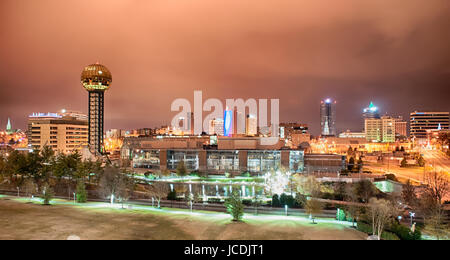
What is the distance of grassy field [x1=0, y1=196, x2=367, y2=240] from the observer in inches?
936

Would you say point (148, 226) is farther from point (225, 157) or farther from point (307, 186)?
point (225, 157)

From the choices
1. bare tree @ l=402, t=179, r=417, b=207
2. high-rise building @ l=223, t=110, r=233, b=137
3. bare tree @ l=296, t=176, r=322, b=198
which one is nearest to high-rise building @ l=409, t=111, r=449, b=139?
high-rise building @ l=223, t=110, r=233, b=137

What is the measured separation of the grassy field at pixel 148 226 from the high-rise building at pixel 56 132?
111245 mm

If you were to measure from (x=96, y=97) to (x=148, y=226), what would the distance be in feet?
355

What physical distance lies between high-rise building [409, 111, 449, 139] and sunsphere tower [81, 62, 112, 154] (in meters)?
189

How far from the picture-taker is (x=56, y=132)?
139m

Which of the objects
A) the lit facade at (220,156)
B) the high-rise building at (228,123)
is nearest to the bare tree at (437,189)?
the lit facade at (220,156)

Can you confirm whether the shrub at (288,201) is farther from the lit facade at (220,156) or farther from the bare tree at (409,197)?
the lit facade at (220,156)

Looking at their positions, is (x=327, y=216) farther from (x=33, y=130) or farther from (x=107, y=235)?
A: (x=33, y=130)

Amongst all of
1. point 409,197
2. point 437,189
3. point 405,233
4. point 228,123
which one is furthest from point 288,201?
point 228,123

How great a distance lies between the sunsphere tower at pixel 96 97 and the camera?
118938 millimetres
